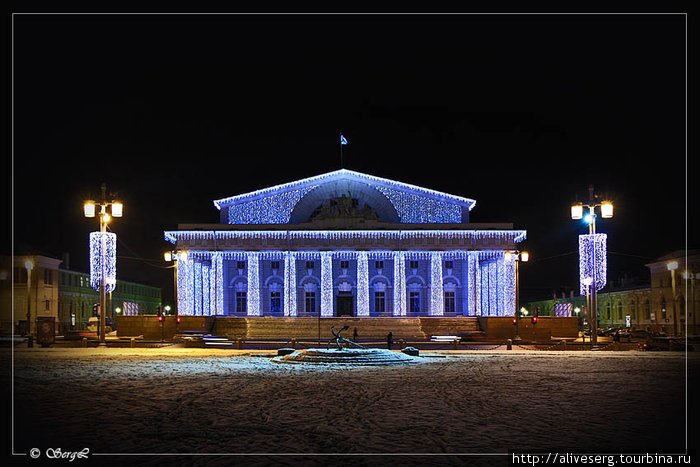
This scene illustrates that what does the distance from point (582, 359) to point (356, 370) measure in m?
9.16

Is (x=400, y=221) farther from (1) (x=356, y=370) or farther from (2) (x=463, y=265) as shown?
(1) (x=356, y=370)

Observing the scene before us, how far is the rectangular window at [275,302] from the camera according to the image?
2148 inches

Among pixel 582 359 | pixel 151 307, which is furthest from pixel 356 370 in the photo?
pixel 151 307

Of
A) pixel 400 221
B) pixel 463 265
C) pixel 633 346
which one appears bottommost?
pixel 633 346

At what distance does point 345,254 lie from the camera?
5331 cm

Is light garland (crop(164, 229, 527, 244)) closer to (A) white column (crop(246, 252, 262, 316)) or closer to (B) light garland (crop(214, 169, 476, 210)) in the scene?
(A) white column (crop(246, 252, 262, 316))

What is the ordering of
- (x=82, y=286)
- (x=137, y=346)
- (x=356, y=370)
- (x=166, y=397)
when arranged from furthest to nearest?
(x=82, y=286), (x=137, y=346), (x=356, y=370), (x=166, y=397)

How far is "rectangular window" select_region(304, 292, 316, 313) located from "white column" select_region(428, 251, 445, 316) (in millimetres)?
9467

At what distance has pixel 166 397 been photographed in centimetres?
1299

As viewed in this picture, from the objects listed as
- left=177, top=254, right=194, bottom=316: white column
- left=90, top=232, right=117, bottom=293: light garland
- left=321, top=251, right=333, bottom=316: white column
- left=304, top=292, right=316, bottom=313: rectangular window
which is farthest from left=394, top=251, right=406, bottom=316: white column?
left=90, top=232, right=117, bottom=293: light garland

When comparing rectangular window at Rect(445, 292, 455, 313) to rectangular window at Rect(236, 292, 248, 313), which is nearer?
rectangular window at Rect(445, 292, 455, 313)

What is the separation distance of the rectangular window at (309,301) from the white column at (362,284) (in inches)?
167

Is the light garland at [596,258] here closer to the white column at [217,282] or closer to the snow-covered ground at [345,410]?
the snow-covered ground at [345,410]

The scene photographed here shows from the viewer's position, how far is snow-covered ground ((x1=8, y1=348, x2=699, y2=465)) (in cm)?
849
